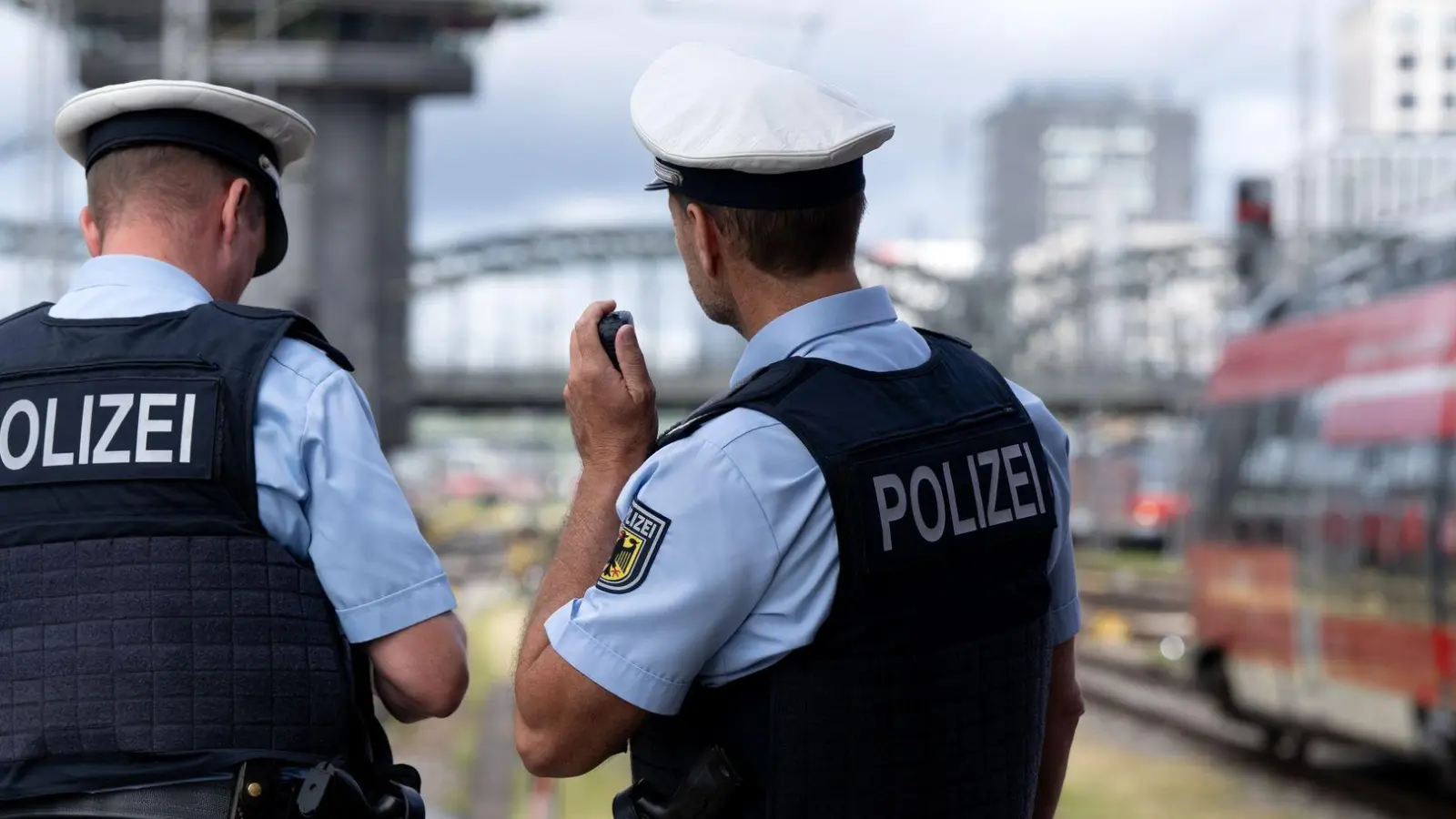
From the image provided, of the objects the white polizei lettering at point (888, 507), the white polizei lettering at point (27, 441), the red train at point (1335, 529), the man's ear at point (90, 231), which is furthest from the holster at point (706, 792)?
the red train at point (1335, 529)

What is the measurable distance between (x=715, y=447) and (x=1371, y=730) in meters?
10.5

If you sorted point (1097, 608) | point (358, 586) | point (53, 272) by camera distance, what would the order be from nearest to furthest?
point (358, 586), point (53, 272), point (1097, 608)

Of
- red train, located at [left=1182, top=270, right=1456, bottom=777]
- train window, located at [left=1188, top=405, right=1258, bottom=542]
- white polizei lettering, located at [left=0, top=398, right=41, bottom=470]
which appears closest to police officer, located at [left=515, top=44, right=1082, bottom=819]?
white polizei lettering, located at [left=0, top=398, right=41, bottom=470]

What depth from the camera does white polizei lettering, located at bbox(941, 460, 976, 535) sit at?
281 centimetres

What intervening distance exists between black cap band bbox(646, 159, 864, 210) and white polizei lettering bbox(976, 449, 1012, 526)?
0.45 m

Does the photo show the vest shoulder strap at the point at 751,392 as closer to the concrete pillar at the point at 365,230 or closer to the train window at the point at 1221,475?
the train window at the point at 1221,475

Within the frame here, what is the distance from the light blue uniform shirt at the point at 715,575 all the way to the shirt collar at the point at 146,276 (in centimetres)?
95

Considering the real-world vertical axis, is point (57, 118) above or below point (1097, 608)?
above

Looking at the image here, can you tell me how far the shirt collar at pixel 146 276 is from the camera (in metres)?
3.20

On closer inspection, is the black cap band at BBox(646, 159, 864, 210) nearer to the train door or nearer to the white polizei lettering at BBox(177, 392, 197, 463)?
the white polizei lettering at BBox(177, 392, 197, 463)

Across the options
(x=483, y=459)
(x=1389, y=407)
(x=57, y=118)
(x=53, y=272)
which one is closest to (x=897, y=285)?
(x=483, y=459)

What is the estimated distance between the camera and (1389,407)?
12.1 m

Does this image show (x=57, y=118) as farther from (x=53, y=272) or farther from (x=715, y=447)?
(x=53, y=272)

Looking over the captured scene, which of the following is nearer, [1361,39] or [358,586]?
[358,586]
